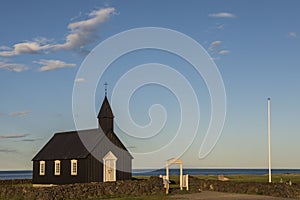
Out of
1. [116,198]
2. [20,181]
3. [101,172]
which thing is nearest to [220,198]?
[116,198]

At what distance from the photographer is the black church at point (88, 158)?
51.0 m

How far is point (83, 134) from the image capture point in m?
55.2

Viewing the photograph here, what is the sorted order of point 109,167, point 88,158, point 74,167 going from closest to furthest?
point 88,158
point 74,167
point 109,167

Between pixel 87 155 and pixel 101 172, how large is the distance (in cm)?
226

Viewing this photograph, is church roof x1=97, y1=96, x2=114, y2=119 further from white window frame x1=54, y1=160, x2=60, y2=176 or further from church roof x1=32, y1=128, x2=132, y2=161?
white window frame x1=54, y1=160, x2=60, y2=176

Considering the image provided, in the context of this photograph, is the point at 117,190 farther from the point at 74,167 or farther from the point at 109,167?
the point at 74,167

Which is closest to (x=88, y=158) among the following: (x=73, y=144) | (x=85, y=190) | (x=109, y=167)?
(x=109, y=167)

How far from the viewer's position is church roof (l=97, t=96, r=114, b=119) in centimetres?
5388

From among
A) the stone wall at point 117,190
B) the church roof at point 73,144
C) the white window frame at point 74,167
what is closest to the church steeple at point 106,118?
the church roof at point 73,144

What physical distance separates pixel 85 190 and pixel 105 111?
17.2m

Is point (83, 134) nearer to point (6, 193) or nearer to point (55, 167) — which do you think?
point (55, 167)

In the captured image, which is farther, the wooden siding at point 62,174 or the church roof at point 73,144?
the church roof at point 73,144

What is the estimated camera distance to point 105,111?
178 ft

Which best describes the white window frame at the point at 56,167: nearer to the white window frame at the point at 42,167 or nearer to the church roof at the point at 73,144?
the church roof at the point at 73,144
